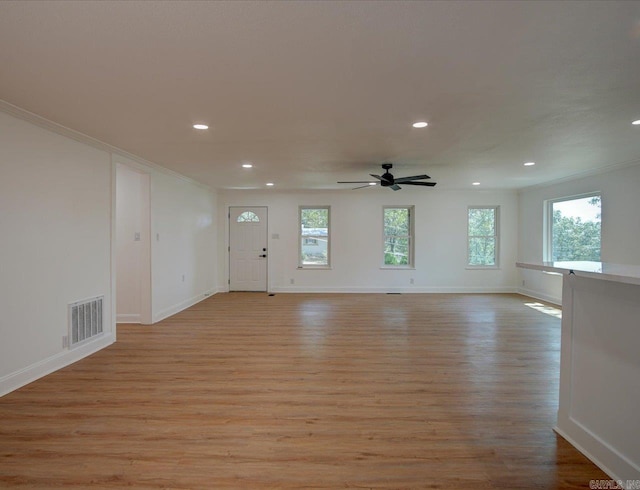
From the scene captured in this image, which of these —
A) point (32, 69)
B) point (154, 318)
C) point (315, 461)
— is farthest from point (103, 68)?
point (154, 318)

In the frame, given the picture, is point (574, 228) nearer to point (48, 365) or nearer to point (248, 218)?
point (248, 218)

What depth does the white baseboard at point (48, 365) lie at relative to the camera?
283 centimetres

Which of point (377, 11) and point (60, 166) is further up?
point (377, 11)

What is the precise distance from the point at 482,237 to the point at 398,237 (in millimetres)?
2073

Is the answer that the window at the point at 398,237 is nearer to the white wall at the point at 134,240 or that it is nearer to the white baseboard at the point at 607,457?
the white wall at the point at 134,240

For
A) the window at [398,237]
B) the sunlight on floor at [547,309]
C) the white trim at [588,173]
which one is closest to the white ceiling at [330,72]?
the white trim at [588,173]

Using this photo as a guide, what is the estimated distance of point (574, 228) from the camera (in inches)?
242

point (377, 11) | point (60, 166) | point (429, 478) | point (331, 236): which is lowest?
point (429, 478)

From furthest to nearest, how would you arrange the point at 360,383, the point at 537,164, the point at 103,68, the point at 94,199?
the point at 537,164, the point at 94,199, the point at 360,383, the point at 103,68

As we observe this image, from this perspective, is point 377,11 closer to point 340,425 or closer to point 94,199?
point 340,425

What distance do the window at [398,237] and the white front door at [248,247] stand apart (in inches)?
121

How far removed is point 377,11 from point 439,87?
100 cm

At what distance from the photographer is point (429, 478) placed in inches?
72.1

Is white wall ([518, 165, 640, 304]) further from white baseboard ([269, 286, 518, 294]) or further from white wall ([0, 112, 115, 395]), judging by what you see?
white wall ([0, 112, 115, 395])
